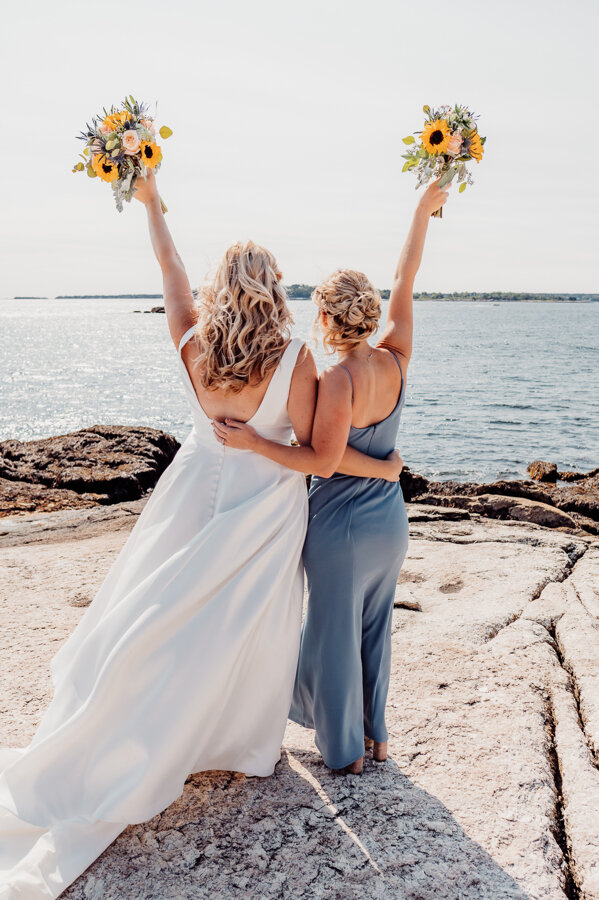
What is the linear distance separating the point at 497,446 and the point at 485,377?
17704 mm

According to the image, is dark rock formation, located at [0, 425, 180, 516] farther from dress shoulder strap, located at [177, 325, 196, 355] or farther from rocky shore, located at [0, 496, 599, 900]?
dress shoulder strap, located at [177, 325, 196, 355]

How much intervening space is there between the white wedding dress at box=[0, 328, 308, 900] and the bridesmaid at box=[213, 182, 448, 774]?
122 mm

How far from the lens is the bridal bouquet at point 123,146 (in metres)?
3.48

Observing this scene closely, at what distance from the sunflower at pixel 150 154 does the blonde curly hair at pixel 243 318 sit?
88 centimetres

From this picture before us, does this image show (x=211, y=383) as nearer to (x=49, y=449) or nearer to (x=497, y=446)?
(x=49, y=449)

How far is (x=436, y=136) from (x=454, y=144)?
106mm

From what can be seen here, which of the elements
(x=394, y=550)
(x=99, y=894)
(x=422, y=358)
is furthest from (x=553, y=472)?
(x=422, y=358)

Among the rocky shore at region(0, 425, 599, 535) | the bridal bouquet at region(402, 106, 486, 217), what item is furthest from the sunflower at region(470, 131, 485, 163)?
the rocky shore at region(0, 425, 599, 535)

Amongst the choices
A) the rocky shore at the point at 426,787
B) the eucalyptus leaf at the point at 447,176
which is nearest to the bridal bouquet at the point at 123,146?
the eucalyptus leaf at the point at 447,176

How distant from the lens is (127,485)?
11031 millimetres

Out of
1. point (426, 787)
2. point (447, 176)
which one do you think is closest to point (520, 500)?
point (447, 176)

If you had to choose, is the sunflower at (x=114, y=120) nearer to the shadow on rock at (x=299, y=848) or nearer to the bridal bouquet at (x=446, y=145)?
the bridal bouquet at (x=446, y=145)

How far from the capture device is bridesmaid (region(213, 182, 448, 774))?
10.1ft

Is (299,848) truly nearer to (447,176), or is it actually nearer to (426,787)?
(426,787)
